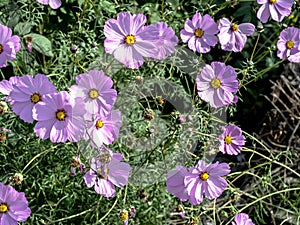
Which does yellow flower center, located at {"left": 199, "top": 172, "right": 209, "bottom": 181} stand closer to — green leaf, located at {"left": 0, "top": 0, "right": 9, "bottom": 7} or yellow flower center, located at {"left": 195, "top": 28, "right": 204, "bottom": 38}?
yellow flower center, located at {"left": 195, "top": 28, "right": 204, "bottom": 38}

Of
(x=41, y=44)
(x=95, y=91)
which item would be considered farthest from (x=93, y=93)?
(x=41, y=44)

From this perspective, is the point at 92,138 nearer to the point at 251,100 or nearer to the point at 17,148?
the point at 17,148

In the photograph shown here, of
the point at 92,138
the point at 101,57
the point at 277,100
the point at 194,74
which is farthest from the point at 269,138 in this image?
the point at 92,138

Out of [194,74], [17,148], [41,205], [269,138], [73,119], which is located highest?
[73,119]

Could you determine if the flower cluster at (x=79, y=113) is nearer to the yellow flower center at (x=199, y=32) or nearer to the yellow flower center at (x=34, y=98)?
the yellow flower center at (x=34, y=98)

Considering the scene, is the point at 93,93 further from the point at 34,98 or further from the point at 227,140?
the point at 227,140

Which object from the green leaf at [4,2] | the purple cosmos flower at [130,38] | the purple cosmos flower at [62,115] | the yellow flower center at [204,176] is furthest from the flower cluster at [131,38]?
the green leaf at [4,2]
